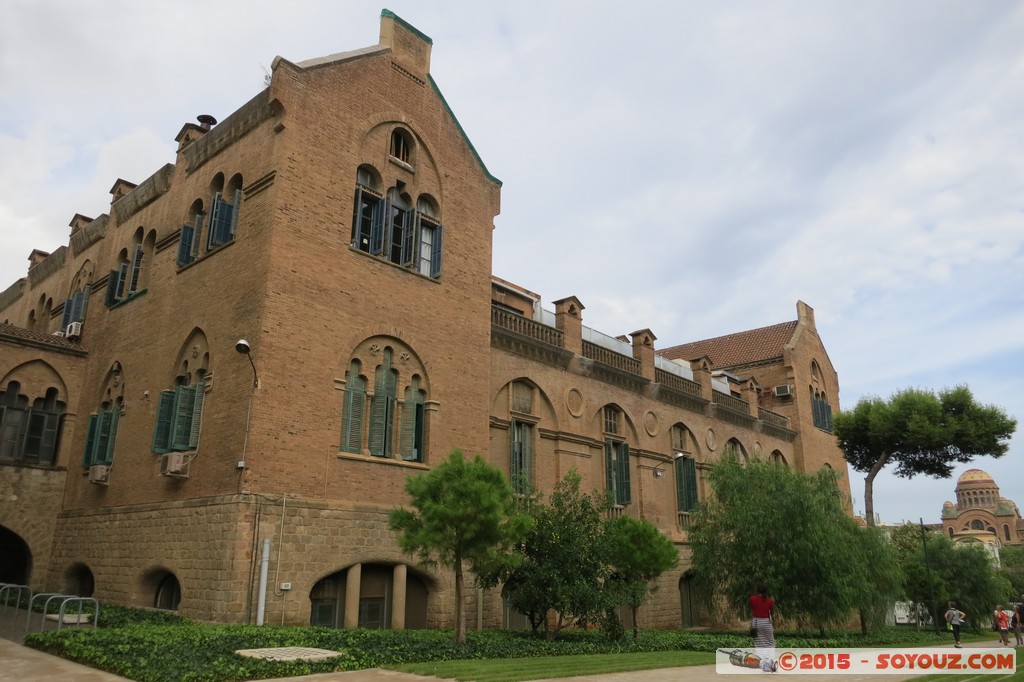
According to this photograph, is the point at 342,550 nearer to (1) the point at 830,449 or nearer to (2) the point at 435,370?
(2) the point at 435,370

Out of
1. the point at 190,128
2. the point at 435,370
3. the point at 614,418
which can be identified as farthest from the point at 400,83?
the point at 614,418

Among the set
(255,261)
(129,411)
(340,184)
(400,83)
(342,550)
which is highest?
(400,83)

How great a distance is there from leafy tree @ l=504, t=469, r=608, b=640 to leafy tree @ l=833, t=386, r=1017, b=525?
79.5 feet

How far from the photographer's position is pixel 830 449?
39.3 meters

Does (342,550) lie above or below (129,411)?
below

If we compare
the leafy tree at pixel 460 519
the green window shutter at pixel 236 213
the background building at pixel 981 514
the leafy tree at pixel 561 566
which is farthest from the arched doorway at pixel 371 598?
the background building at pixel 981 514

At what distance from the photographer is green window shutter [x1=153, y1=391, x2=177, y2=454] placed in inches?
674

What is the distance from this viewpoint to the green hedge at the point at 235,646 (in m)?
10.1

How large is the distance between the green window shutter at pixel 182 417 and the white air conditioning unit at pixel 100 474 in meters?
3.71

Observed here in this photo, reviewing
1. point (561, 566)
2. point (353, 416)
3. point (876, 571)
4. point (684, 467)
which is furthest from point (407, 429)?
point (876, 571)

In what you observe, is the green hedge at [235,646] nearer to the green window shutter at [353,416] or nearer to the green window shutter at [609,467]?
the green window shutter at [353,416]

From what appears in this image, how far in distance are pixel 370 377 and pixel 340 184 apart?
4.73 meters

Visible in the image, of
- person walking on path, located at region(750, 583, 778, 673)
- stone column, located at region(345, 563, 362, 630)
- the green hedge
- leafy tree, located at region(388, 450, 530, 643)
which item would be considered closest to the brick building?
stone column, located at region(345, 563, 362, 630)

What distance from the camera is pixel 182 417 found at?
16.9m
